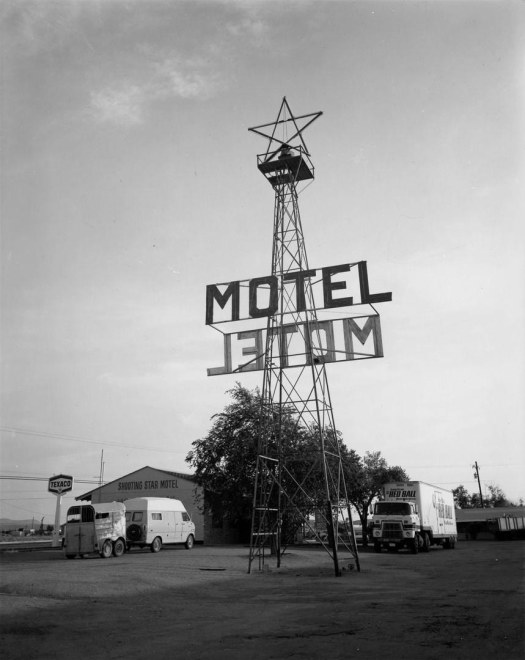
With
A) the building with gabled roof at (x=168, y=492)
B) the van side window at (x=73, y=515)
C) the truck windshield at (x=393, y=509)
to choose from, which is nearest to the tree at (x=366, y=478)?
the truck windshield at (x=393, y=509)

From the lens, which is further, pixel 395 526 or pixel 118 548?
pixel 395 526

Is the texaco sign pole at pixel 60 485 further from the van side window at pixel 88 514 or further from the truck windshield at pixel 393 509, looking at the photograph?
the truck windshield at pixel 393 509

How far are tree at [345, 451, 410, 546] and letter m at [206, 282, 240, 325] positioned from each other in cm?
1884

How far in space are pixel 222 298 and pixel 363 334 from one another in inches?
208

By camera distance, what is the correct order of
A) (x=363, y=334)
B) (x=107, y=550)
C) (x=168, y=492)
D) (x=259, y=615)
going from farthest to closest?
(x=168, y=492)
(x=107, y=550)
(x=363, y=334)
(x=259, y=615)

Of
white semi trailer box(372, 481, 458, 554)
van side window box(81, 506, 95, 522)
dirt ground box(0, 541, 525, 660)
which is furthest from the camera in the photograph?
white semi trailer box(372, 481, 458, 554)

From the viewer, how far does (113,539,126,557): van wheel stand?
27906 mm

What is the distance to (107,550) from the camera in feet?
89.3

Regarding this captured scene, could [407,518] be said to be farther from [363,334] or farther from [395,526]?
[363,334]

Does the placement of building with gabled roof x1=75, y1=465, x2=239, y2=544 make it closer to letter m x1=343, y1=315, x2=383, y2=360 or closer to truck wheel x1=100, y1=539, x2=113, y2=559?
truck wheel x1=100, y1=539, x2=113, y2=559

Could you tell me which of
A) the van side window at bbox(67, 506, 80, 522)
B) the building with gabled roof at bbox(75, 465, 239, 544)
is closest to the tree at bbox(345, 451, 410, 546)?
the building with gabled roof at bbox(75, 465, 239, 544)

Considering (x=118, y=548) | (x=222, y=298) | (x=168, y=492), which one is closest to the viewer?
(x=222, y=298)

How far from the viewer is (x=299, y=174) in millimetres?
22062

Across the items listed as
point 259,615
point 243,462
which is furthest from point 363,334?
point 243,462
